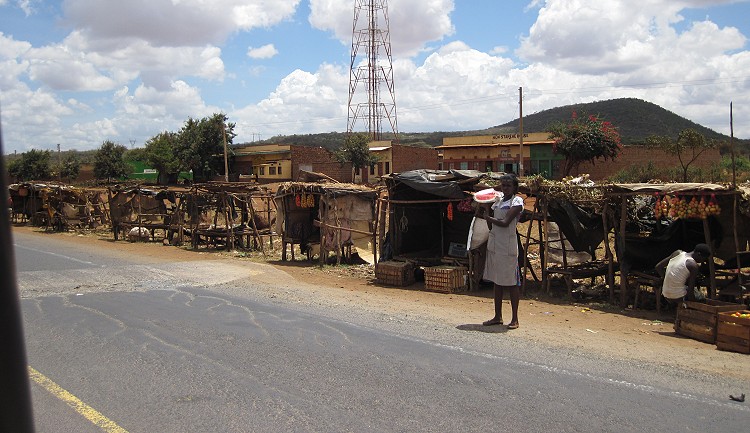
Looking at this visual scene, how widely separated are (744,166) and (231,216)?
3411 cm

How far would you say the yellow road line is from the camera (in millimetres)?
4887

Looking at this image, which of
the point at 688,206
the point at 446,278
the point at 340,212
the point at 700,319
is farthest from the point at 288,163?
the point at 700,319

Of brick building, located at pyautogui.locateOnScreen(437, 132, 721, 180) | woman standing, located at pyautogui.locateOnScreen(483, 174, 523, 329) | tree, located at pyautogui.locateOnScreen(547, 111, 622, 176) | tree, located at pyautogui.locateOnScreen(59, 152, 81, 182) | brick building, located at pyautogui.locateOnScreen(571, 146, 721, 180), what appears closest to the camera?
woman standing, located at pyautogui.locateOnScreen(483, 174, 523, 329)

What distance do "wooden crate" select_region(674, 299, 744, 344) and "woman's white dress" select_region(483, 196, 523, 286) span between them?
95.6 inches

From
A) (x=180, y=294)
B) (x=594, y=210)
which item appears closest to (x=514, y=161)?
(x=594, y=210)

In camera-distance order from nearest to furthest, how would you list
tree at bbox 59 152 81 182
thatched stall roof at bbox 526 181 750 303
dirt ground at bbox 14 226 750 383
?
1. dirt ground at bbox 14 226 750 383
2. thatched stall roof at bbox 526 181 750 303
3. tree at bbox 59 152 81 182

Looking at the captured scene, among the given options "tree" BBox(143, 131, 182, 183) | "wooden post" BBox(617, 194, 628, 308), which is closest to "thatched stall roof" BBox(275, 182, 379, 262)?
"wooden post" BBox(617, 194, 628, 308)

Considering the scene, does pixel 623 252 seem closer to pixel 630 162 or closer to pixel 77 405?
pixel 77 405

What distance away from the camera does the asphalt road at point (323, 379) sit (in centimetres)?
497

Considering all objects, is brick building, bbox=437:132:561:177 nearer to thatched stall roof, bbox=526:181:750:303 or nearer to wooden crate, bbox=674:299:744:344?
thatched stall roof, bbox=526:181:750:303

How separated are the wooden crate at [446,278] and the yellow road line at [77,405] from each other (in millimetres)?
8073

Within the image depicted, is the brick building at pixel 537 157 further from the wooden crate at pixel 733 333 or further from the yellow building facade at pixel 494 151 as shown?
the wooden crate at pixel 733 333

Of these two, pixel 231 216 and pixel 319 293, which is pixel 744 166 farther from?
pixel 319 293

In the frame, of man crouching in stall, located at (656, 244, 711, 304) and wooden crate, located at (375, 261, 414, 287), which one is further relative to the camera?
wooden crate, located at (375, 261, 414, 287)
